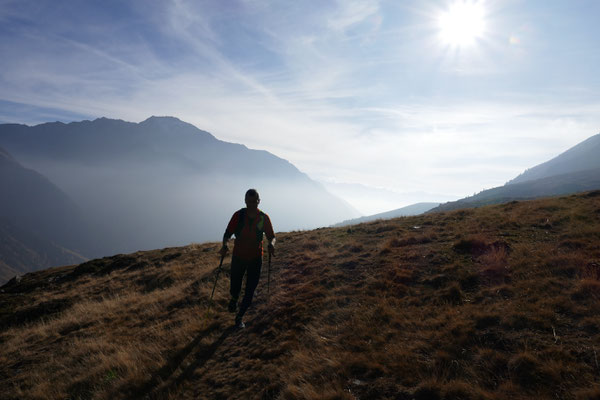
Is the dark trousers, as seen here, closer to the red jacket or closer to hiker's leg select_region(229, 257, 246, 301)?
hiker's leg select_region(229, 257, 246, 301)

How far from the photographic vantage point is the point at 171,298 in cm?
996

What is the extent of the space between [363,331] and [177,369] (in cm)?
389

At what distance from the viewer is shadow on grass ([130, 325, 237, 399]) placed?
490 centimetres

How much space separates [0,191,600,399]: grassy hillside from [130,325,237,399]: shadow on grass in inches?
1.1

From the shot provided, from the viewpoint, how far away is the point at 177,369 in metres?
5.46

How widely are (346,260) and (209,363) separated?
6.51 m

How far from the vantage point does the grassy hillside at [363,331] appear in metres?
4.22

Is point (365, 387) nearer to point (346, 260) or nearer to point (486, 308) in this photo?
point (486, 308)

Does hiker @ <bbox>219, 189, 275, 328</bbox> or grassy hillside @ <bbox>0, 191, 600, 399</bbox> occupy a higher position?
hiker @ <bbox>219, 189, 275, 328</bbox>

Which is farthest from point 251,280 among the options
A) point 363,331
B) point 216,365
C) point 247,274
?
point 363,331

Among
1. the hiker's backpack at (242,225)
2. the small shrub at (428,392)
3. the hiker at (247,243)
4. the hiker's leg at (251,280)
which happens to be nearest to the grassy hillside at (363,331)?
the small shrub at (428,392)

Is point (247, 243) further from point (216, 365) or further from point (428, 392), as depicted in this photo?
point (428, 392)

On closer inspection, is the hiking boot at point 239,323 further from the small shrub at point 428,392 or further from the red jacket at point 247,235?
the small shrub at point 428,392

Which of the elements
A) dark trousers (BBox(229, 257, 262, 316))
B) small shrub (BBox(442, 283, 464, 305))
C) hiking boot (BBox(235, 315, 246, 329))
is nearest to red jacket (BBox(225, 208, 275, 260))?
dark trousers (BBox(229, 257, 262, 316))
